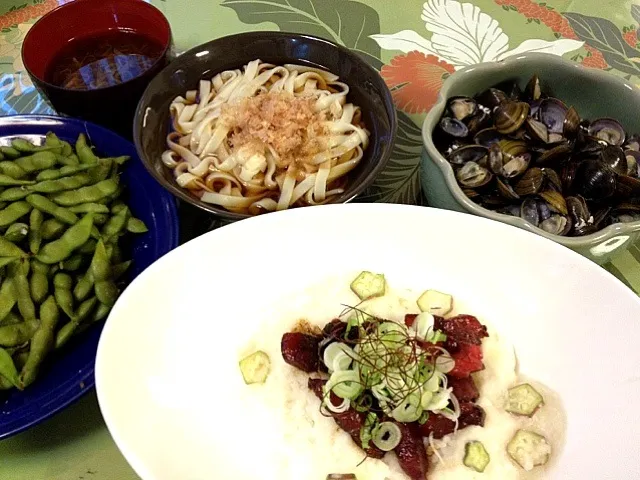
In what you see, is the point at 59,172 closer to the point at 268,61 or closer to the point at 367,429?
the point at 268,61

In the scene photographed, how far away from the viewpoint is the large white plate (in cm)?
108

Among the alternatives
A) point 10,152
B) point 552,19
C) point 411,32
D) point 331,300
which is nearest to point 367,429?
point 331,300

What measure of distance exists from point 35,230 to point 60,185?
13cm

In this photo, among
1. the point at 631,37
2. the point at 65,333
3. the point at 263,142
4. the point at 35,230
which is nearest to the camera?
the point at 65,333

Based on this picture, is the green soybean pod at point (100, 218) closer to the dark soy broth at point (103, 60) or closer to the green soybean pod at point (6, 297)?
the green soybean pod at point (6, 297)

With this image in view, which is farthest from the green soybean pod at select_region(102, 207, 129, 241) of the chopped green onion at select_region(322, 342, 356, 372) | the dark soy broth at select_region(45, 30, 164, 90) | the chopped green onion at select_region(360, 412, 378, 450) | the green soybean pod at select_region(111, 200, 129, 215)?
the chopped green onion at select_region(360, 412, 378, 450)

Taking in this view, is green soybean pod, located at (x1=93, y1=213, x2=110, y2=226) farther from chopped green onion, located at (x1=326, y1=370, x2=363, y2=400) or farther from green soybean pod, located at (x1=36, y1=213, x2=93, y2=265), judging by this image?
chopped green onion, located at (x1=326, y1=370, x2=363, y2=400)

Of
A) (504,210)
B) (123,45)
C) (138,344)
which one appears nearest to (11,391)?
(138,344)

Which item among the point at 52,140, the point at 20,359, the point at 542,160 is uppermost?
the point at 542,160

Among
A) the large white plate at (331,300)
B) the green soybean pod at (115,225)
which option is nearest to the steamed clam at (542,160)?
the large white plate at (331,300)

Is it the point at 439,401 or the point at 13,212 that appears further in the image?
the point at 13,212

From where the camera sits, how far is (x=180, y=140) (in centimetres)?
165

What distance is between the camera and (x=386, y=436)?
1110 millimetres

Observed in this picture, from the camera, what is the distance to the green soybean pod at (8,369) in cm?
113
